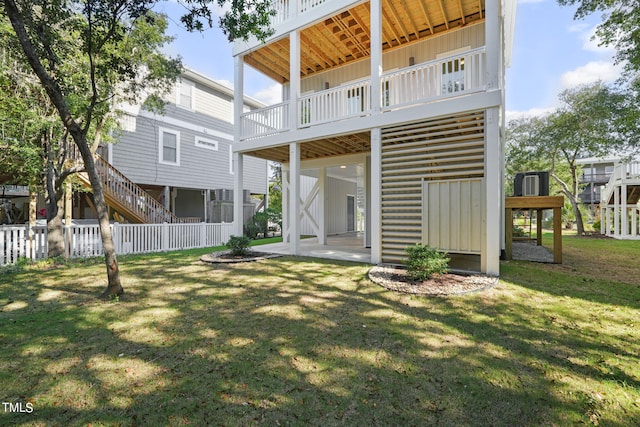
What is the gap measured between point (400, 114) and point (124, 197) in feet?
31.9

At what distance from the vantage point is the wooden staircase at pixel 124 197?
31.9 ft

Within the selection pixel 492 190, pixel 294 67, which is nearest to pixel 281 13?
pixel 294 67

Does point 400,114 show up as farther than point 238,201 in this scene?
No

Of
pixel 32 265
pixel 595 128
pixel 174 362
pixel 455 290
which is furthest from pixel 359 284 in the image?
pixel 595 128

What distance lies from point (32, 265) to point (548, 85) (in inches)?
892

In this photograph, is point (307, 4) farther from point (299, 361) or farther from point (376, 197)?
point (299, 361)

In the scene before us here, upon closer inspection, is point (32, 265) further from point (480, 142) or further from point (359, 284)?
point (480, 142)

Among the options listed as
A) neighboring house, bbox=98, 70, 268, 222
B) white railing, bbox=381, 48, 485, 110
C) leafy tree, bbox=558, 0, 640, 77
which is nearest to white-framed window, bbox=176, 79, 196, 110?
neighboring house, bbox=98, 70, 268, 222

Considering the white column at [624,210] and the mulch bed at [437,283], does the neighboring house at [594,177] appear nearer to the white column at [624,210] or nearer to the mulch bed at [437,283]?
the white column at [624,210]

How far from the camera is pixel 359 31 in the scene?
8.15 meters

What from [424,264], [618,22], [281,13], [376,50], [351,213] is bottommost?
[424,264]

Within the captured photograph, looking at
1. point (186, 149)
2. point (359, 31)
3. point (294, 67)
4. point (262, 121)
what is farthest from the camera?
Result: point (186, 149)

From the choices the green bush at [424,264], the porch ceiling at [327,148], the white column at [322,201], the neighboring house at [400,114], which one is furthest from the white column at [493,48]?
the white column at [322,201]

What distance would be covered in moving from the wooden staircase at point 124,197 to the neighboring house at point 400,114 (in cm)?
456
